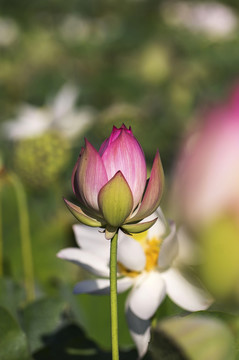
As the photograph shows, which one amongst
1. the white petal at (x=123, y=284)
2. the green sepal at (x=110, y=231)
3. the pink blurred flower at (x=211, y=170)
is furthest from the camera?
the white petal at (x=123, y=284)

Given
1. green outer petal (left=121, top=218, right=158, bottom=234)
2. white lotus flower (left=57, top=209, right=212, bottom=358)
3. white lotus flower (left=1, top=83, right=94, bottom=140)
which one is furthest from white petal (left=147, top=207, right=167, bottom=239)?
white lotus flower (left=1, top=83, right=94, bottom=140)

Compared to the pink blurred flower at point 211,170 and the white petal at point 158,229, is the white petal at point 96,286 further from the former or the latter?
the pink blurred flower at point 211,170

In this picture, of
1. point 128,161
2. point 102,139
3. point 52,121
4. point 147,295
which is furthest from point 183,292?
point 102,139

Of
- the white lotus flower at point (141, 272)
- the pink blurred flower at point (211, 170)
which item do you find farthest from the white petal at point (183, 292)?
the pink blurred flower at point (211, 170)

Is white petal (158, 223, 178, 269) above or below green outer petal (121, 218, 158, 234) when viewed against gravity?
below

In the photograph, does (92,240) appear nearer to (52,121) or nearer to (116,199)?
(116,199)

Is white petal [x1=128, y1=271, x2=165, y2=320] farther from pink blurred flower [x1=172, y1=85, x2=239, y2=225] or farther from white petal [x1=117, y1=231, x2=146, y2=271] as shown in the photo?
pink blurred flower [x1=172, y1=85, x2=239, y2=225]

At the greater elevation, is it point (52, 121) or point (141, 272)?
point (52, 121)
